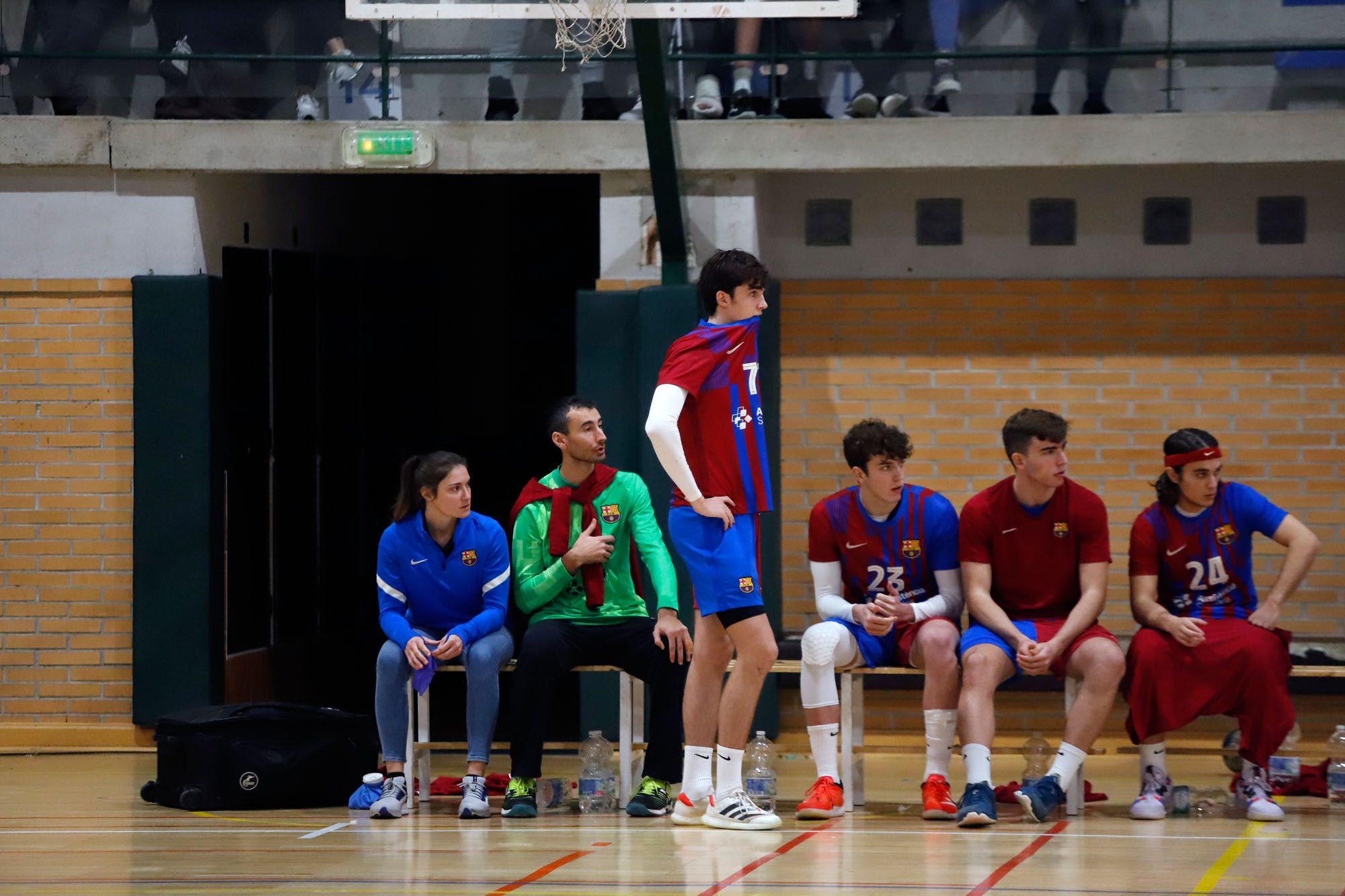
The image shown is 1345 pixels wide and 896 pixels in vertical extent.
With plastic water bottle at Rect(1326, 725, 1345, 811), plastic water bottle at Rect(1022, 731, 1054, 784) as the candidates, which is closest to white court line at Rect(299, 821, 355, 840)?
plastic water bottle at Rect(1022, 731, 1054, 784)

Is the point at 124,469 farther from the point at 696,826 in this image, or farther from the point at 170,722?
the point at 696,826

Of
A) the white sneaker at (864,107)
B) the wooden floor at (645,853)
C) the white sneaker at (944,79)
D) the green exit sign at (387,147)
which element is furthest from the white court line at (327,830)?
the white sneaker at (944,79)

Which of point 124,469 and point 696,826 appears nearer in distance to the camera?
point 696,826

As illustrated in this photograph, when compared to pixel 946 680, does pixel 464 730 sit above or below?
below

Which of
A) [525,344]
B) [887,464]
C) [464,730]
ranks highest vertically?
[525,344]

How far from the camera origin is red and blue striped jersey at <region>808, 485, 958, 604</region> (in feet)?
19.7

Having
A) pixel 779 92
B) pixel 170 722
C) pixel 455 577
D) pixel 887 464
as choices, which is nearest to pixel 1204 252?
pixel 779 92

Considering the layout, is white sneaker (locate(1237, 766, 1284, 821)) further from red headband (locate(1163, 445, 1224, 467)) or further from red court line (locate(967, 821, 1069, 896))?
red headband (locate(1163, 445, 1224, 467))

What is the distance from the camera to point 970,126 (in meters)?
7.45

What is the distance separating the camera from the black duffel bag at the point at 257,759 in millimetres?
5996

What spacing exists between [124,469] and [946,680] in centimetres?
414

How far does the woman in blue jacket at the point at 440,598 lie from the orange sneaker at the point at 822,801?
46.1 inches

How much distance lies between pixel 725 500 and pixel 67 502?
399 centimetres

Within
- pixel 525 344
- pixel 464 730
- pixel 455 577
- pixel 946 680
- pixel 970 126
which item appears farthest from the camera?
pixel 525 344
